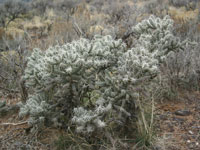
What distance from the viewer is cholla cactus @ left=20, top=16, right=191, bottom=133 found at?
2736 mm

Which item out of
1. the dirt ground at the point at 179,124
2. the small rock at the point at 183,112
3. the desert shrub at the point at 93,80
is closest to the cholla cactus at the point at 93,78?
the desert shrub at the point at 93,80

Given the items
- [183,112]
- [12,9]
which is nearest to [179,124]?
[183,112]

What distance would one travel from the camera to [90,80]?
3.07 m

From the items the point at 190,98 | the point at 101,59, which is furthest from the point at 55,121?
the point at 190,98

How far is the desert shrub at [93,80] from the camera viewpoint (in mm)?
2736

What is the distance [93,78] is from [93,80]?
4 centimetres

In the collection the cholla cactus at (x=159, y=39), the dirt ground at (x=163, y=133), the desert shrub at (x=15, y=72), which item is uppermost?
the cholla cactus at (x=159, y=39)

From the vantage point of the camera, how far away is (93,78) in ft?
10.2

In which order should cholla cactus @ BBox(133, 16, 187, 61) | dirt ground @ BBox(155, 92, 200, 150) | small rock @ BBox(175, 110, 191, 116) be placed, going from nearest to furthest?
1. dirt ground @ BBox(155, 92, 200, 150)
2. cholla cactus @ BBox(133, 16, 187, 61)
3. small rock @ BBox(175, 110, 191, 116)

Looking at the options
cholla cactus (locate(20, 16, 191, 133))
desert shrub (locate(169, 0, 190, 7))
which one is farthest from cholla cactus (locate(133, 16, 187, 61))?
desert shrub (locate(169, 0, 190, 7))

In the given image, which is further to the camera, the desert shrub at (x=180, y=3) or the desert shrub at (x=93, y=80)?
the desert shrub at (x=180, y=3)

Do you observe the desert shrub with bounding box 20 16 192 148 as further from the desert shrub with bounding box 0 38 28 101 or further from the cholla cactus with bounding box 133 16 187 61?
the desert shrub with bounding box 0 38 28 101

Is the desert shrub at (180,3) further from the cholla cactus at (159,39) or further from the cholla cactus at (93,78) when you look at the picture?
the cholla cactus at (93,78)

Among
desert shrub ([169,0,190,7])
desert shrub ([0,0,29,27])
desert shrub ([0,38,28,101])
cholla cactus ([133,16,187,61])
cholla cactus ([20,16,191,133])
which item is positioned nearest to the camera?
cholla cactus ([20,16,191,133])
